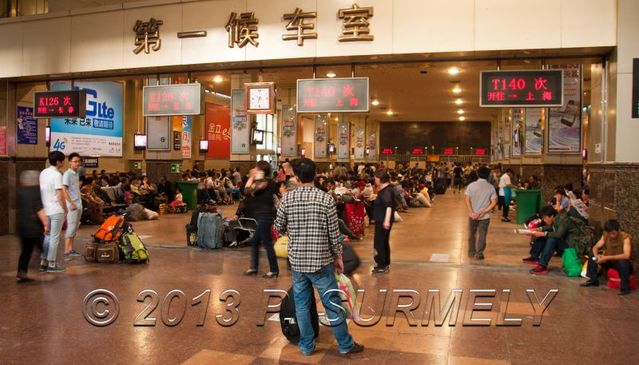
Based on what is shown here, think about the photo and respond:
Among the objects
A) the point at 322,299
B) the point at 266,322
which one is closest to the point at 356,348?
the point at 322,299

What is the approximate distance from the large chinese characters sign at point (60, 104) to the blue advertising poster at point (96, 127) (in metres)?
7.21

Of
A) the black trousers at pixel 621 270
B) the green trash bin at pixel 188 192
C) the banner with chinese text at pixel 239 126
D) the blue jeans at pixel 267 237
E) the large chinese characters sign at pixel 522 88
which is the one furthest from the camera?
the green trash bin at pixel 188 192

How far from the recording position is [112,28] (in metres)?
10.7

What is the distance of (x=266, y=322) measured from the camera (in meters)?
5.56

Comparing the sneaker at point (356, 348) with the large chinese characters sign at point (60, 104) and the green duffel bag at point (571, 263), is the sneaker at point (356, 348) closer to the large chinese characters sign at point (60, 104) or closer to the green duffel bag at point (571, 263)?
the green duffel bag at point (571, 263)

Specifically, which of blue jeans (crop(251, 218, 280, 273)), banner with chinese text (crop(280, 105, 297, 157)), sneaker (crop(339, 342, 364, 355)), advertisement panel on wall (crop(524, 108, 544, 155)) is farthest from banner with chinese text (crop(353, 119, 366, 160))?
sneaker (crop(339, 342, 364, 355))

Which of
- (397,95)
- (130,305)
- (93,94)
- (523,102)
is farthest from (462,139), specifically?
(130,305)

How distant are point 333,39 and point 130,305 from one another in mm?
5447

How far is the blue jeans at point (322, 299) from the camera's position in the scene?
438 centimetres

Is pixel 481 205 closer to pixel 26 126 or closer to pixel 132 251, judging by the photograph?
pixel 132 251

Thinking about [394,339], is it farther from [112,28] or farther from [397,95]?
[397,95]

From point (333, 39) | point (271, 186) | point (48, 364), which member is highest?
point (333, 39)
